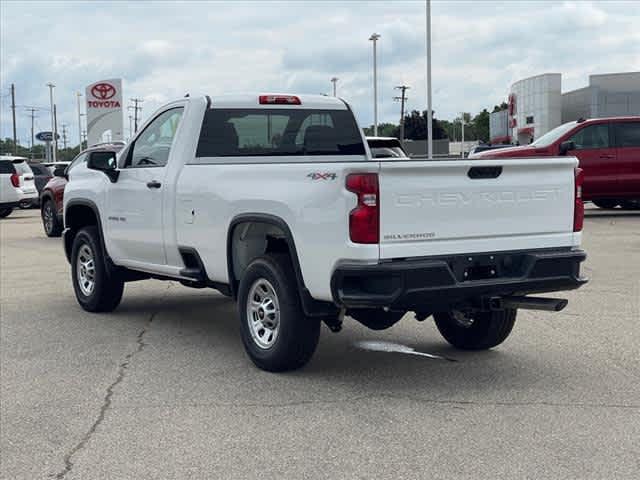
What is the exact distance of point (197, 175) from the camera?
7.42 metres

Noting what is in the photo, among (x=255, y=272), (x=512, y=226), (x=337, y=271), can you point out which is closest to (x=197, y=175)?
(x=255, y=272)

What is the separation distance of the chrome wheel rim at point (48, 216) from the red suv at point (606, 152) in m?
9.22

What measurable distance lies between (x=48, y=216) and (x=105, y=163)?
1161cm

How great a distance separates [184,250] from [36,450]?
287 centimetres

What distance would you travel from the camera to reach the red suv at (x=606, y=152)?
65.2 feet

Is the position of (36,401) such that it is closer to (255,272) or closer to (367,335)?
(255,272)

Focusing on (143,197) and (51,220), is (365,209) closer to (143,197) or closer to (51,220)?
(143,197)

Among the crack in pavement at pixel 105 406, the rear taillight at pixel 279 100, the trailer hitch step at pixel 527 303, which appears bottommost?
the crack in pavement at pixel 105 406

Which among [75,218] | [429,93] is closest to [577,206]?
[75,218]

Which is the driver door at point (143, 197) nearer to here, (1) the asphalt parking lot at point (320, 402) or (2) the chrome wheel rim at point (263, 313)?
(1) the asphalt parking lot at point (320, 402)

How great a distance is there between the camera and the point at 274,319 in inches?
265

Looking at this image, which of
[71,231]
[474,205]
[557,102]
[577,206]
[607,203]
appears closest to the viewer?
[474,205]

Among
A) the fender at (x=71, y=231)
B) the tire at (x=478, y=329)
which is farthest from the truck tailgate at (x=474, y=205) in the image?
the fender at (x=71, y=231)

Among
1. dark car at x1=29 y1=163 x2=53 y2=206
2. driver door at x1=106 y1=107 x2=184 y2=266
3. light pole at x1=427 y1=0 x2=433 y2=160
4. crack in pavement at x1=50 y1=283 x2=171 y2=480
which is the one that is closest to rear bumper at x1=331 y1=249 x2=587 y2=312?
crack in pavement at x1=50 y1=283 x2=171 y2=480
